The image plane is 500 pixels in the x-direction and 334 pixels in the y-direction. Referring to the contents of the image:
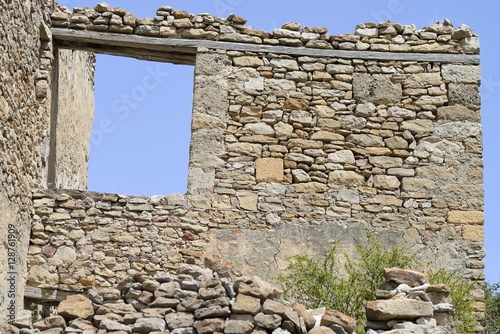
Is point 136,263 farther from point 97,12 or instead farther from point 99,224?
point 97,12

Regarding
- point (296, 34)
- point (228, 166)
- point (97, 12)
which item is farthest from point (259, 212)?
point (97, 12)

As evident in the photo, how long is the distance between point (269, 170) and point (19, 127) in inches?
107

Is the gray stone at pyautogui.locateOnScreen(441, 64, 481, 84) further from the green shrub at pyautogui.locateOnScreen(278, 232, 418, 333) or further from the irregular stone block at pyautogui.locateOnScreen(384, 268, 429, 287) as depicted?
the irregular stone block at pyautogui.locateOnScreen(384, 268, 429, 287)

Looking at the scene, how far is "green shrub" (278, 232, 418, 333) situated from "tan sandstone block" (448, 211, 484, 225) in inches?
25.5

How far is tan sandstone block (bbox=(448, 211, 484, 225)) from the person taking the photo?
35.3ft

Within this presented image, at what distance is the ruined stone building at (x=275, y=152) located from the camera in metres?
10.4

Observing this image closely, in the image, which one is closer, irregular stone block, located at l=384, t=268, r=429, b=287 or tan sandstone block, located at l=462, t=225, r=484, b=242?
irregular stone block, located at l=384, t=268, r=429, b=287

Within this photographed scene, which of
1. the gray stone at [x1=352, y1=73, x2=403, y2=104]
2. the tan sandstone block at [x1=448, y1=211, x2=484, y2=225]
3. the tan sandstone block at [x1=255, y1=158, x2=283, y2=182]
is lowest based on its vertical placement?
the tan sandstone block at [x1=448, y1=211, x2=484, y2=225]

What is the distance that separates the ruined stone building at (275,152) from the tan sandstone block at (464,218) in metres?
0.01

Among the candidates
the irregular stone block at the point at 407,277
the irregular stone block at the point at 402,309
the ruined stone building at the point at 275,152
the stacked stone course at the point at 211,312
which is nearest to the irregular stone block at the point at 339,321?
the stacked stone course at the point at 211,312

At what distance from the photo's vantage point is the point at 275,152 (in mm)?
10820

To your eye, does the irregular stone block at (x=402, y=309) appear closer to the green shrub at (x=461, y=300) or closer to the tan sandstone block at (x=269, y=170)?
the green shrub at (x=461, y=300)

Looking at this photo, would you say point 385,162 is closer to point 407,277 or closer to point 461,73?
point 461,73

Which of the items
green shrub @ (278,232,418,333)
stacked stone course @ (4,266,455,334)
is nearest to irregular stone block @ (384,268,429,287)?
stacked stone course @ (4,266,455,334)
